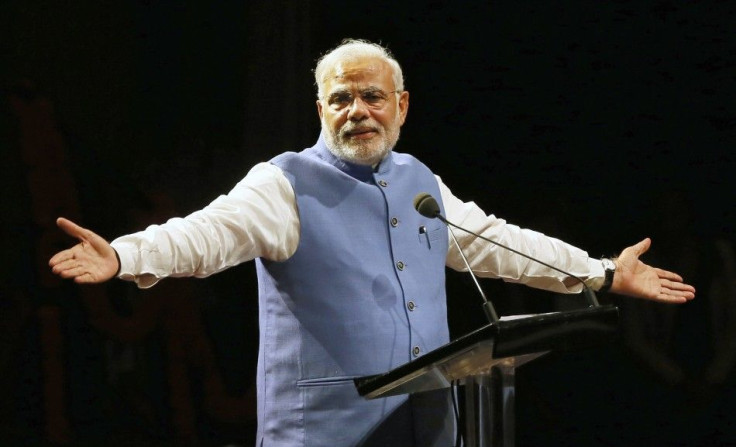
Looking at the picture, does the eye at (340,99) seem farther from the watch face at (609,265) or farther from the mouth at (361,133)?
the watch face at (609,265)

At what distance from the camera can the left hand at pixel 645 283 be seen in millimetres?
2314

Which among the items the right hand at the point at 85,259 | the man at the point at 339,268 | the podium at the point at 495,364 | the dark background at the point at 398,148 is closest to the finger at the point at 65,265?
the right hand at the point at 85,259

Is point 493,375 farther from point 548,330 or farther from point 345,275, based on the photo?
point 345,275

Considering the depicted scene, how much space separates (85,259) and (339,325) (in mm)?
614

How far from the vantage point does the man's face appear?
2.21m

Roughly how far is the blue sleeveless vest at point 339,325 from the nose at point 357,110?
6.2 inches

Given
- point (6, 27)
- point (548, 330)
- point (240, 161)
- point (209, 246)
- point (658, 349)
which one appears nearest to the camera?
point (548, 330)

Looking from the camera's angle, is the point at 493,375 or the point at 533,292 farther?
the point at 533,292

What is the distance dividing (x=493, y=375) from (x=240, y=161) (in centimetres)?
187

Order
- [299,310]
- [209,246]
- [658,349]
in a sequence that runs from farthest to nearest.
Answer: [658,349] → [299,310] → [209,246]

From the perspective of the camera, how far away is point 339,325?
2021 mm

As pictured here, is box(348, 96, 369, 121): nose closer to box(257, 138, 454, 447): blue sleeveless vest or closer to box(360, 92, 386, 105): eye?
box(360, 92, 386, 105): eye

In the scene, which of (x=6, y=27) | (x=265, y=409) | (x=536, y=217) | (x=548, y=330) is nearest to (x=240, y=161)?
(x=6, y=27)

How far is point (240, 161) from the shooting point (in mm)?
3301
